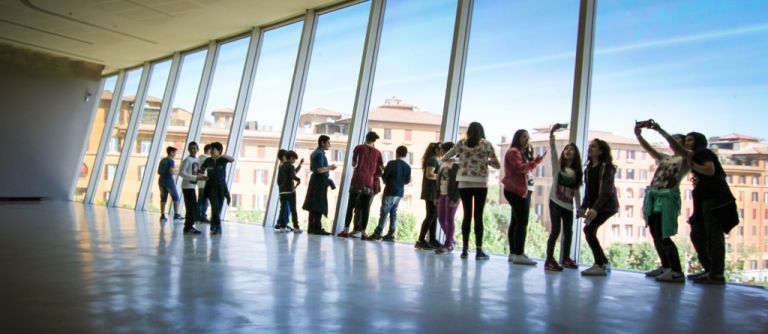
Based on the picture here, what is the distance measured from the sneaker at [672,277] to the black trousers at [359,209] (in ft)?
11.3

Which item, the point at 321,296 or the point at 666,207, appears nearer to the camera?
the point at 321,296

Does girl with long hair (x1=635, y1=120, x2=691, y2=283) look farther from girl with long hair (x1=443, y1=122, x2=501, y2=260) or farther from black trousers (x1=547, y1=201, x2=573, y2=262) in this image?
girl with long hair (x1=443, y1=122, x2=501, y2=260)

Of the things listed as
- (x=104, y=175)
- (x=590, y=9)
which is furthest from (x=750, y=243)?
(x=104, y=175)

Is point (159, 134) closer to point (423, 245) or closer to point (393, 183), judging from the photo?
point (393, 183)

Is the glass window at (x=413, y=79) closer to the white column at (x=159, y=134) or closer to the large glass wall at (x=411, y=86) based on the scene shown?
the large glass wall at (x=411, y=86)

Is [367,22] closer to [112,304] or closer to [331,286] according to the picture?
[331,286]

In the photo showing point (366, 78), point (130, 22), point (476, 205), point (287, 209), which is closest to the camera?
point (476, 205)

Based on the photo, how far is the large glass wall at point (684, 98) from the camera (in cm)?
418

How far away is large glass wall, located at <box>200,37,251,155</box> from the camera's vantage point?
9.79 metres

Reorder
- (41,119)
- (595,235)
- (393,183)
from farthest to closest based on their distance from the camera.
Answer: (41,119) → (393,183) → (595,235)

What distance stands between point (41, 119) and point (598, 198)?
1319 cm

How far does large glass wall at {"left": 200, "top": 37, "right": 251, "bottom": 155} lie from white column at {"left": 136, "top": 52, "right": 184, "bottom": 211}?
1616 mm

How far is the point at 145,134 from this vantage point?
40.9 ft

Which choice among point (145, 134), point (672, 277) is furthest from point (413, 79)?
point (145, 134)
